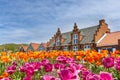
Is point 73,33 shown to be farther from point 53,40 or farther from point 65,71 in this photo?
point 65,71

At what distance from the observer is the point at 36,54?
11.3 m

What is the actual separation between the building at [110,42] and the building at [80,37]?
952mm

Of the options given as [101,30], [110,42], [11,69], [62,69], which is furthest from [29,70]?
[101,30]

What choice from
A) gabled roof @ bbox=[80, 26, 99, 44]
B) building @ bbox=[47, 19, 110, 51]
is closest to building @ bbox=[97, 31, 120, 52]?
building @ bbox=[47, 19, 110, 51]

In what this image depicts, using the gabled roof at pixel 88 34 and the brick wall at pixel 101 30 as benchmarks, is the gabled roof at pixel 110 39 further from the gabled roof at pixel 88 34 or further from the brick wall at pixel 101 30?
the gabled roof at pixel 88 34

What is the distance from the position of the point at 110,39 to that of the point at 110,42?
150 centimetres

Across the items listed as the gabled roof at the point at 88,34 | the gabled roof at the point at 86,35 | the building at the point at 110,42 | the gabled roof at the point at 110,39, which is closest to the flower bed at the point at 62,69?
the building at the point at 110,42

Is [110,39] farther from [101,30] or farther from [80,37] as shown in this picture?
[80,37]

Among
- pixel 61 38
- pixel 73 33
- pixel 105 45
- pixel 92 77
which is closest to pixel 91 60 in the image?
pixel 92 77

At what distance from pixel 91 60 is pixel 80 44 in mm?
45789

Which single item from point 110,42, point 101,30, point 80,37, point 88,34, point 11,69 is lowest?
point 11,69

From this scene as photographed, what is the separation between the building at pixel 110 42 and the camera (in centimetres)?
4462

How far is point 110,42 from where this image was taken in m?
46.9

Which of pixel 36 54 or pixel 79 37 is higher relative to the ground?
pixel 79 37
